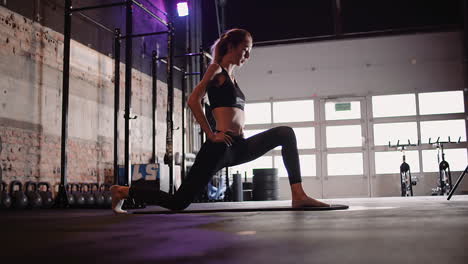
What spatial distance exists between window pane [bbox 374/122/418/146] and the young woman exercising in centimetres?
840

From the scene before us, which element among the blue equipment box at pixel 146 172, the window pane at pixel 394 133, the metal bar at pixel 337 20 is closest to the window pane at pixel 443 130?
the window pane at pixel 394 133

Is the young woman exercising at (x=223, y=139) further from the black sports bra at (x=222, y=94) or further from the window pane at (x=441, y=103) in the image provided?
the window pane at (x=441, y=103)

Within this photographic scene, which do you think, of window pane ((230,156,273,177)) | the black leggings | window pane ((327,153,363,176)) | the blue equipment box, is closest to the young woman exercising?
the black leggings

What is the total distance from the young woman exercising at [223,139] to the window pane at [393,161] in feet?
27.4

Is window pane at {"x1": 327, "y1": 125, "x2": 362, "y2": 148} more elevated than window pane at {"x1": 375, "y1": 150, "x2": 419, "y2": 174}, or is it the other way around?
window pane at {"x1": 327, "y1": 125, "x2": 362, "y2": 148}

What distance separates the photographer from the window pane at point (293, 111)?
37.2 feet

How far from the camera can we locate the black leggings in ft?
8.48

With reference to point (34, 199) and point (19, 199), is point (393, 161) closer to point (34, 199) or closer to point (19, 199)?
point (34, 199)

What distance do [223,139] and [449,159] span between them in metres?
9.33

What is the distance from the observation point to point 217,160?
258cm

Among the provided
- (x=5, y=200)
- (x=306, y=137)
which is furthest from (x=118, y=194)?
(x=306, y=137)

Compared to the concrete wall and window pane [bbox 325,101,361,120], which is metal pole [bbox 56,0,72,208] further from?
window pane [bbox 325,101,361,120]

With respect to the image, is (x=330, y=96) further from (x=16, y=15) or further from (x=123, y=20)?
(x=16, y=15)

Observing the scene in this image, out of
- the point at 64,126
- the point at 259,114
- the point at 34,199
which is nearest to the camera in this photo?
the point at 34,199
